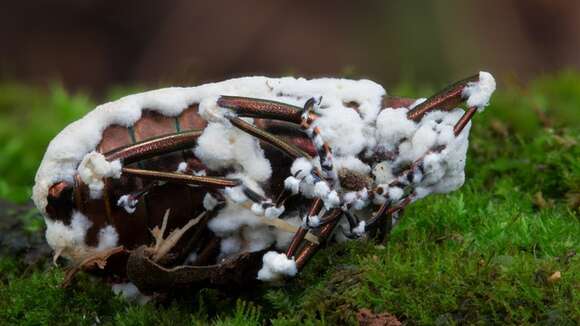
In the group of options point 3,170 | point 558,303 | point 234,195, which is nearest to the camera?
point 558,303

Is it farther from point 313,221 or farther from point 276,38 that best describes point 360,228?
point 276,38

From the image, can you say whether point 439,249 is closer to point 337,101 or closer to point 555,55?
point 337,101

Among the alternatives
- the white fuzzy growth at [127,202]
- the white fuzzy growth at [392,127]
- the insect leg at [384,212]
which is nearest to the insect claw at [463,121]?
the white fuzzy growth at [392,127]

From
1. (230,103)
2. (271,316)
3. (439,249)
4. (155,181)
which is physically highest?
(230,103)

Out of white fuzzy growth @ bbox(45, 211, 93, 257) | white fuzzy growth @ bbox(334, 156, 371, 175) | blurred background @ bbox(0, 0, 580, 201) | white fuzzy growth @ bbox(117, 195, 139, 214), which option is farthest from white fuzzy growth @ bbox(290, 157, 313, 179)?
blurred background @ bbox(0, 0, 580, 201)

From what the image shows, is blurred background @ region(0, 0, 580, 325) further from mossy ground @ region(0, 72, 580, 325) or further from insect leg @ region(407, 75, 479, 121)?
insect leg @ region(407, 75, 479, 121)

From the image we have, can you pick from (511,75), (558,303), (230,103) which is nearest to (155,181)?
(230,103)

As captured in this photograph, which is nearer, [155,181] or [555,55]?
[155,181]
